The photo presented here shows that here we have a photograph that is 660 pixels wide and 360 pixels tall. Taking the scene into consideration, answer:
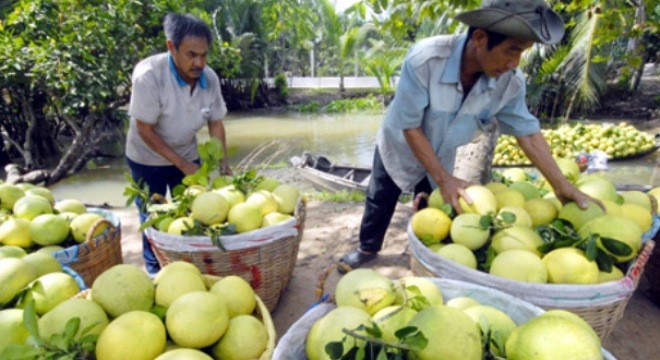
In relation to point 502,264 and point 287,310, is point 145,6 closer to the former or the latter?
point 287,310

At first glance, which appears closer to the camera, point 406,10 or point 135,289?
point 135,289

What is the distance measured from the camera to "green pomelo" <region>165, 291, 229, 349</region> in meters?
1.37

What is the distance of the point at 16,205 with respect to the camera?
2.53 metres

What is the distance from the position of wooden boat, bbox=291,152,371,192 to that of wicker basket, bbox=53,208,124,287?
3.83 m

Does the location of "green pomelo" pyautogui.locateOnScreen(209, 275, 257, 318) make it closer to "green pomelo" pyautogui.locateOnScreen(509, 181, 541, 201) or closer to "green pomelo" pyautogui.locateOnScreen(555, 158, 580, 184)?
"green pomelo" pyautogui.locateOnScreen(509, 181, 541, 201)

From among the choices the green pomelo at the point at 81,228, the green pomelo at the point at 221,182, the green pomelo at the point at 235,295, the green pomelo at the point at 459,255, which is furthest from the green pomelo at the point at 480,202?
the green pomelo at the point at 81,228

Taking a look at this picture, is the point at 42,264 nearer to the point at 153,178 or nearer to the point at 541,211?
the point at 153,178

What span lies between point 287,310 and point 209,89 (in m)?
1.54

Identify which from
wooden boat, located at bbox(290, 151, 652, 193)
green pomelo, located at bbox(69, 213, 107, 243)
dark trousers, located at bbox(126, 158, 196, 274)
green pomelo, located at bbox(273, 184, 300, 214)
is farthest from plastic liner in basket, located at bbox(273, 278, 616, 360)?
wooden boat, located at bbox(290, 151, 652, 193)

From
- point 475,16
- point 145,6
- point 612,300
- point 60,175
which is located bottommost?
point 60,175

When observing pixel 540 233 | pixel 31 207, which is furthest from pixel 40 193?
pixel 540 233

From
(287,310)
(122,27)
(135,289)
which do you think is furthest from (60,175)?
(135,289)

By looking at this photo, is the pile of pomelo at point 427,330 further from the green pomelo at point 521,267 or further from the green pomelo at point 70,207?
the green pomelo at point 70,207

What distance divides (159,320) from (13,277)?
645 millimetres
